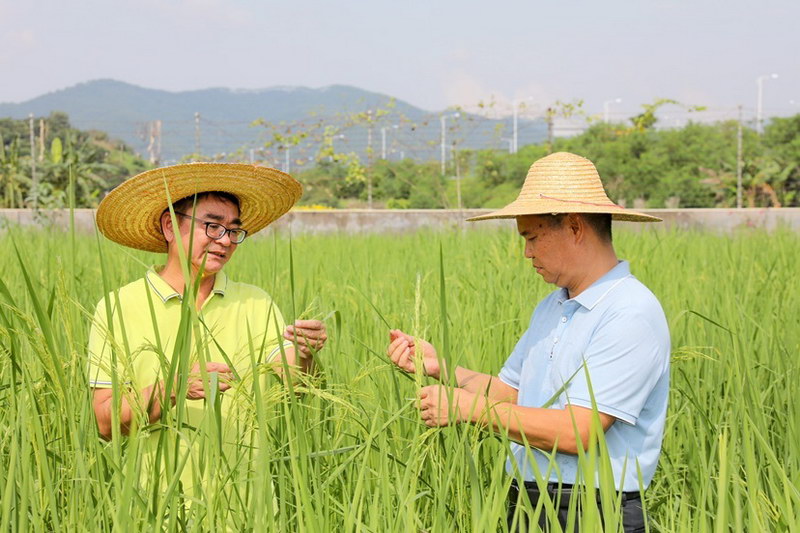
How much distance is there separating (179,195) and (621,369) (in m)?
0.96

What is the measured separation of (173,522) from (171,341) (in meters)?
Answer: 0.69

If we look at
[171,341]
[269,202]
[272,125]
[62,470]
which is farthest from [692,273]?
[272,125]

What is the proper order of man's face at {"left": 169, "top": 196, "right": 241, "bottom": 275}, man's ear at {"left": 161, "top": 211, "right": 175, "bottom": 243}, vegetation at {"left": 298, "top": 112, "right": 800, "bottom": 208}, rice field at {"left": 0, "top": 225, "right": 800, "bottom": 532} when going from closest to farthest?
rice field at {"left": 0, "top": 225, "right": 800, "bottom": 532} → man's face at {"left": 169, "top": 196, "right": 241, "bottom": 275} → man's ear at {"left": 161, "top": 211, "right": 175, "bottom": 243} → vegetation at {"left": 298, "top": 112, "right": 800, "bottom": 208}

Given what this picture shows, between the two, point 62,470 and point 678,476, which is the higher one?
point 62,470

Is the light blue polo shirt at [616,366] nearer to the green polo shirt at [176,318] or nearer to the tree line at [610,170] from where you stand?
the green polo shirt at [176,318]

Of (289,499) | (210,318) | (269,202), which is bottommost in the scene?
(289,499)

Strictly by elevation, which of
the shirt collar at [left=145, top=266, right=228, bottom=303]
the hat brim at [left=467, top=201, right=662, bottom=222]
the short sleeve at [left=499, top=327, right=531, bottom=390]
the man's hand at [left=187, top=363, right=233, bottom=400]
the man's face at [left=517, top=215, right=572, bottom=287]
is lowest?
the short sleeve at [left=499, top=327, right=531, bottom=390]

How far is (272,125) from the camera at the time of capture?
45.8 ft

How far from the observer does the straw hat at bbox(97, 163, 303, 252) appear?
6.26 feet

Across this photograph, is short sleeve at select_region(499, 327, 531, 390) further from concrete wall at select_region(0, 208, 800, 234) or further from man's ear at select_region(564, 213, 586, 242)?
concrete wall at select_region(0, 208, 800, 234)

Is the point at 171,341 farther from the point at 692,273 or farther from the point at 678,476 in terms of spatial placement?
the point at 692,273

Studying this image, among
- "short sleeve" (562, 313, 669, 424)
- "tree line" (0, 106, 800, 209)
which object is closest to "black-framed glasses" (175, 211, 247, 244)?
"short sleeve" (562, 313, 669, 424)

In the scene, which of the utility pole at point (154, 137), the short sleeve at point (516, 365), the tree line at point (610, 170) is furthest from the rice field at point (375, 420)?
the tree line at point (610, 170)

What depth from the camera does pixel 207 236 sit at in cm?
191
